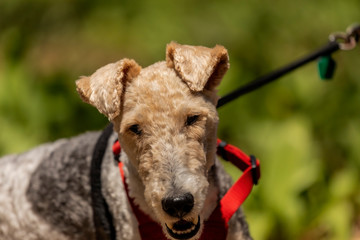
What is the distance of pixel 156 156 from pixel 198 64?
0.88ft

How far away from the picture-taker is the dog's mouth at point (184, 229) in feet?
4.53

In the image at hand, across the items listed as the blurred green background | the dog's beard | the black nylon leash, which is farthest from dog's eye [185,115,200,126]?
the blurred green background

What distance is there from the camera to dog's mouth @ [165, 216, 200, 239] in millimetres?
1381

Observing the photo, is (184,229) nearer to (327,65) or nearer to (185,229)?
(185,229)

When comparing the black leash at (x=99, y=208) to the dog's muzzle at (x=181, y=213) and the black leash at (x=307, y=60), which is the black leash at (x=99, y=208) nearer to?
the dog's muzzle at (x=181, y=213)

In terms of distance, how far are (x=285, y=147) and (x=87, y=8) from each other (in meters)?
2.36

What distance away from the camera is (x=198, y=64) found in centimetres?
146

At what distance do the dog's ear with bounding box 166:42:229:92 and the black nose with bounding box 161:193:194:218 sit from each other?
0.98ft

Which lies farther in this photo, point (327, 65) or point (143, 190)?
point (327, 65)

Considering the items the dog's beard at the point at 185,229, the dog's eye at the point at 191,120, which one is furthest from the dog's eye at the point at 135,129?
the dog's beard at the point at 185,229

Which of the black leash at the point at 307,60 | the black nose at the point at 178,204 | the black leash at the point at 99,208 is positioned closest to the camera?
the black nose at the point at 178,204

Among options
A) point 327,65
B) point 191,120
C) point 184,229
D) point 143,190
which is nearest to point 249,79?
point 327,65

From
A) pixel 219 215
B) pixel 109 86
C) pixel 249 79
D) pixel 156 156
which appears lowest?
pixel 249 79

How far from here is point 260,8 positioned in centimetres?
427
